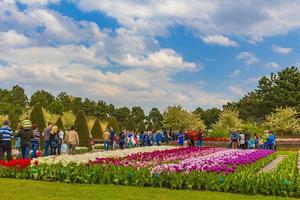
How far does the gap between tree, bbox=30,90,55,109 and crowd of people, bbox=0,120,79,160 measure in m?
61.5

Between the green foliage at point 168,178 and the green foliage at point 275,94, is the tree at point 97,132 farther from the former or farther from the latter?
the green foliage at point 168,178

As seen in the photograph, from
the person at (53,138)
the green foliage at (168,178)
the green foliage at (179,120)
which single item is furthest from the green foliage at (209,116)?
the green foliage at (168,178)

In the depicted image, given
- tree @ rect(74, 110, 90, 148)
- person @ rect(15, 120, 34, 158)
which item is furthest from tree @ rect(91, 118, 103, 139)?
person @ rect(15, 120, 34, 158)

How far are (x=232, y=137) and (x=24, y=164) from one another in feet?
77.7

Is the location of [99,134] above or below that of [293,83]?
below

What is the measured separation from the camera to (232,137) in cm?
3484

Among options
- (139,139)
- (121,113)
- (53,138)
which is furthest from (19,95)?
(53,138)

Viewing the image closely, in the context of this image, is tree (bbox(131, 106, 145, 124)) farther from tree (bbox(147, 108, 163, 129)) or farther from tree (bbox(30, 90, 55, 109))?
tree (bbox(30, 90, 55, 109))

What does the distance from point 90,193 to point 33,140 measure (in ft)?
37.4

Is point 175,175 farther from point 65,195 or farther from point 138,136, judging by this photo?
point 138,136

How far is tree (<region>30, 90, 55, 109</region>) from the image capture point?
87.8 m

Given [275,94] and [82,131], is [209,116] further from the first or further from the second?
[82,131]

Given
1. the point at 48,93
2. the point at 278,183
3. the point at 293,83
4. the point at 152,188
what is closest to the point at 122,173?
the point at 152,188

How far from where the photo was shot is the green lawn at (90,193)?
393 inches
